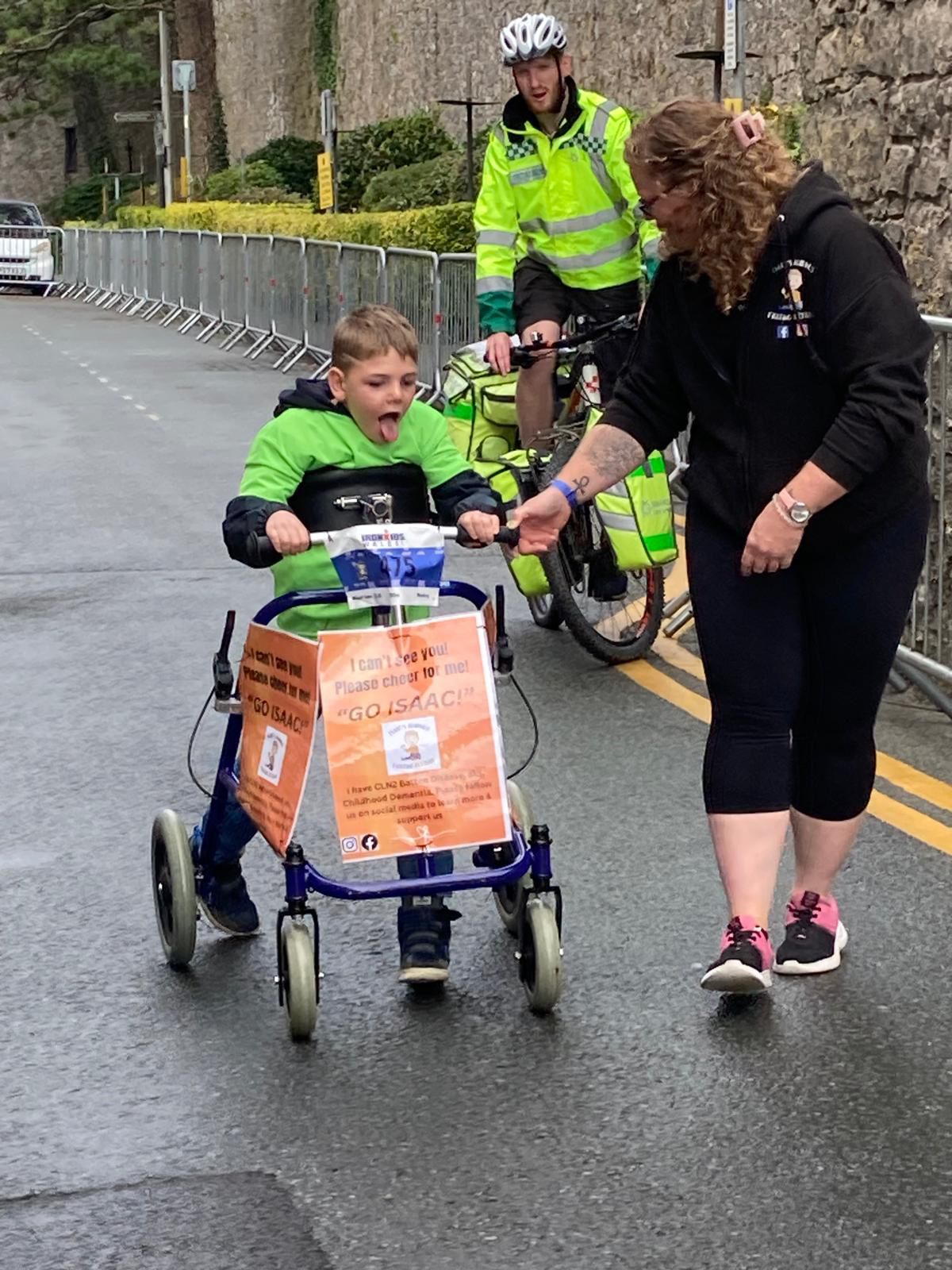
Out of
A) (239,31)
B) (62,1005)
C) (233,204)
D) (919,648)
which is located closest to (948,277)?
(919,648)

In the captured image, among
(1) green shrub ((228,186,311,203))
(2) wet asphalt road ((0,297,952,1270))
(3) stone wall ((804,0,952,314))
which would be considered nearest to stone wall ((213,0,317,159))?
(1) green shrub ((228,186,311,203))

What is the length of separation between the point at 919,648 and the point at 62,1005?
386 cm

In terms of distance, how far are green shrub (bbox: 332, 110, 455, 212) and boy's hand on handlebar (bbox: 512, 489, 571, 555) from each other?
113ft

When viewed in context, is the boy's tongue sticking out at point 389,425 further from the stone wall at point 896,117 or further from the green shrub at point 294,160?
the green shrub at point 294,160

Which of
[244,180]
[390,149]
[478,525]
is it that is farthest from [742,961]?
Result: [244,180]

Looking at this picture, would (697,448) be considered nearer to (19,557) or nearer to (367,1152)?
(367,1152)

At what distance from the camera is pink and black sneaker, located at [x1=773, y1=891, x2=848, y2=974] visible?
5215mm

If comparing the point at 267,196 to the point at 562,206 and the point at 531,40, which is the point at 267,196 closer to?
the point at 562,206

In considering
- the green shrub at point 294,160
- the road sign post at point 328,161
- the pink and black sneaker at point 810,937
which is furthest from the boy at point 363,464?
the green shrub at point 294,160

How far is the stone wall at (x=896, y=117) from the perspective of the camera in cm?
813

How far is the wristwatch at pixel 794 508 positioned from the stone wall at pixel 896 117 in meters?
3.55

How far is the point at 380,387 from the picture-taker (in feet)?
16.4

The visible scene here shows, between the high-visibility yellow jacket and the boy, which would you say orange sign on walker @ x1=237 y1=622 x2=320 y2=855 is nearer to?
the boy

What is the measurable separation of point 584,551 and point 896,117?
1794mm
